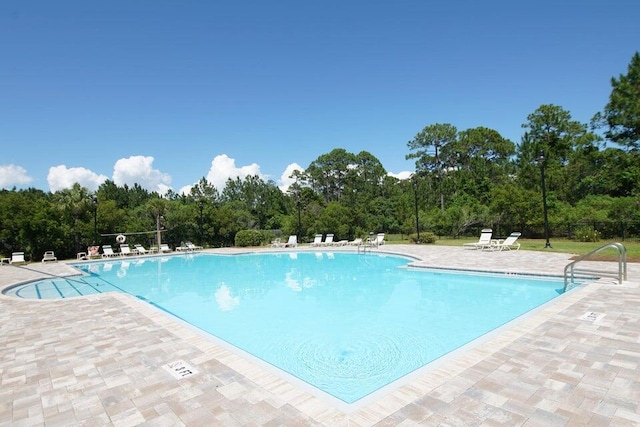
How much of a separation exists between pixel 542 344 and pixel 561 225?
57.9 feet

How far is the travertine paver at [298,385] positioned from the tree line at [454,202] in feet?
42.5

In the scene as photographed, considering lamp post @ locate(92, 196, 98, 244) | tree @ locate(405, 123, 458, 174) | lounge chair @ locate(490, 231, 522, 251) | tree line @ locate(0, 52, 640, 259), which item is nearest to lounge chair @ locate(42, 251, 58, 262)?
tree line @ locate(0, 52, 640, 259)

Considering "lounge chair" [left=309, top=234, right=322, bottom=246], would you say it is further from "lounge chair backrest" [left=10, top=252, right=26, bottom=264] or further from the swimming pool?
"lounge chair backrest" [left=10, top=252, right=26, bottom=264]

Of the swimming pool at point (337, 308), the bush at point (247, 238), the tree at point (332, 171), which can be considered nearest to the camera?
the swimming pool at point (337, 308)

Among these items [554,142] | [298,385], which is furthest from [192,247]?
[554,142]

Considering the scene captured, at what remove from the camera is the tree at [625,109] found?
1609 centimetres

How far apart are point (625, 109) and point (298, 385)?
20.6 metres

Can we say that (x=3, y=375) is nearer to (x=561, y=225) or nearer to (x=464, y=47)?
(x=464, y=47)

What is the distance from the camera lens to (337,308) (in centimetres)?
770

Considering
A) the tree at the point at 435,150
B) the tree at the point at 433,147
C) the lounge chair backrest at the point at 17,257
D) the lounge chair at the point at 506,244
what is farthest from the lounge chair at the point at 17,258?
the tree at the point at 433,147

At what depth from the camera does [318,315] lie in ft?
23.6

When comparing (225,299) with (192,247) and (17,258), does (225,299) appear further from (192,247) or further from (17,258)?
(17,258)

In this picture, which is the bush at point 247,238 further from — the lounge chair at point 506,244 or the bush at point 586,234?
the bush at point 586,234

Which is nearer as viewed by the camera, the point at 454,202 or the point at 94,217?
the point at 94,217
